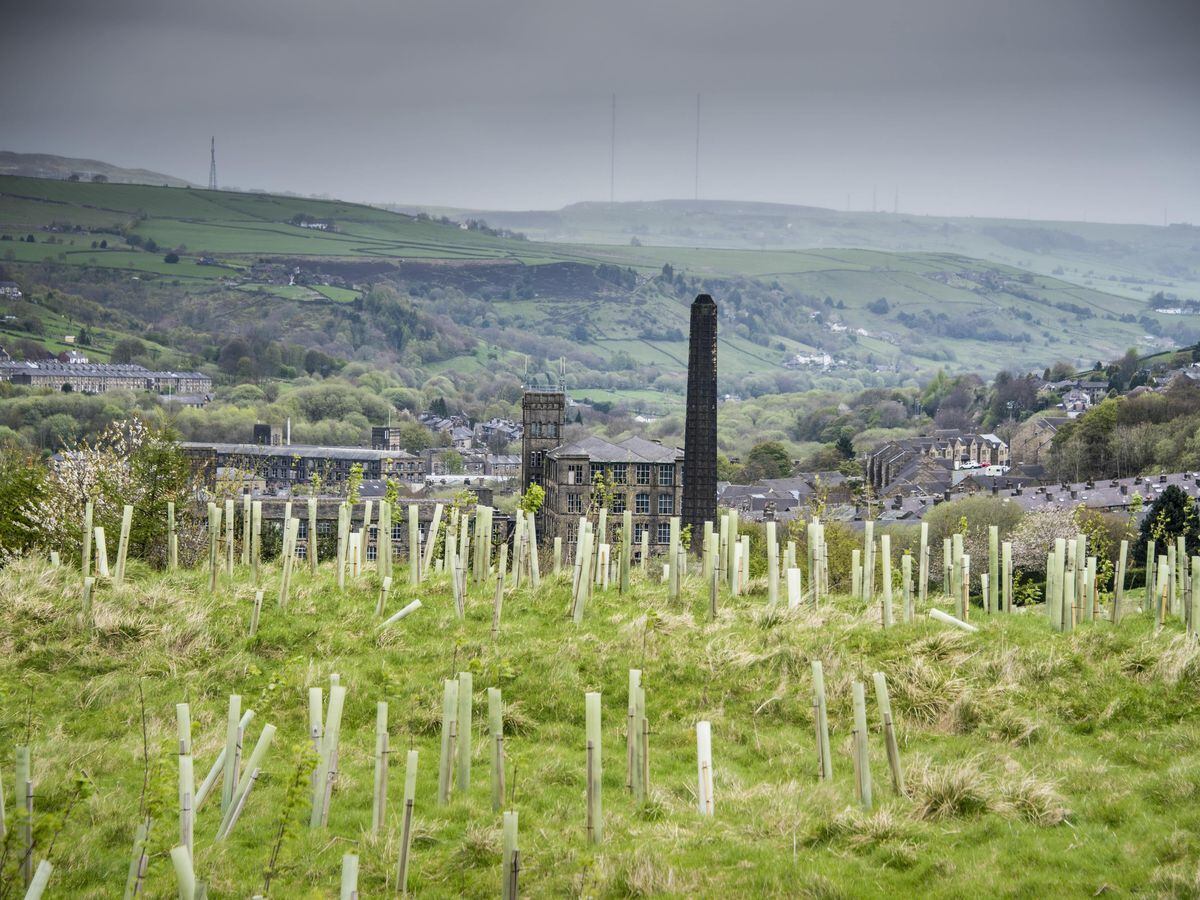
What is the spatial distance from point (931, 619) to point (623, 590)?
4.74m

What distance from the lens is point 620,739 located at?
16.3 m

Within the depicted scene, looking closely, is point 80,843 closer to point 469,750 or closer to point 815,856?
point 469,750

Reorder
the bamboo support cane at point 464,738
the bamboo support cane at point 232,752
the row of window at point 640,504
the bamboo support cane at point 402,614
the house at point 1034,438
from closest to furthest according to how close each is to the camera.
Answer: the bamboo support cane at point 232,752
the bamboo support cane at point 464,738
the bamboo support cane at point 402,614
the row of window at point 640,504
the house at point 1034,438

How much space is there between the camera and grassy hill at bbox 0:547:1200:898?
12484mm

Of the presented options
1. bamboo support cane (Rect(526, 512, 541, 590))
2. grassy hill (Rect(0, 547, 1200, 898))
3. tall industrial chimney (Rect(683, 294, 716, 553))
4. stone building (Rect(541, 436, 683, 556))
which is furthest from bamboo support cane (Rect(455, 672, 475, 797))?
stone building (Rect(541, 436, 683, 556))

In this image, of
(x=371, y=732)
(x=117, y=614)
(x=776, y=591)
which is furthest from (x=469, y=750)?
(x=776, y=591)

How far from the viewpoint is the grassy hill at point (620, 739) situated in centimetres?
1248

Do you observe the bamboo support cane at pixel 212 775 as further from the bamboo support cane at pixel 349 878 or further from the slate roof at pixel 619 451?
the slate roof at pixel 619 451

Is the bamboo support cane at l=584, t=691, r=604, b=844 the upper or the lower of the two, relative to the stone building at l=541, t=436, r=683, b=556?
upper

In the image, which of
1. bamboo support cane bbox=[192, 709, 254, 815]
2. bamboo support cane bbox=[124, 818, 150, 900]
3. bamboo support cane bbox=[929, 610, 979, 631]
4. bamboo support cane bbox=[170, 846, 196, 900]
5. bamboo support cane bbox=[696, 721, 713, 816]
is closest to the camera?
bamboo support cane bbox=[170, 846, 196, 900]

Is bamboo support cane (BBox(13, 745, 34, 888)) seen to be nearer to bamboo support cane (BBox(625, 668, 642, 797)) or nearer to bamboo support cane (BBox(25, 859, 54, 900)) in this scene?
bamboo support cane (BBox(25, 859, 54, 900))

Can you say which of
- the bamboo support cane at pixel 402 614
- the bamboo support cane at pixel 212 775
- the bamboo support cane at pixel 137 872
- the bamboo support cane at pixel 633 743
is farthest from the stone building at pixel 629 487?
the bamboo support cane at pixel 137 872

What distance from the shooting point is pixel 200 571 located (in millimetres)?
23062

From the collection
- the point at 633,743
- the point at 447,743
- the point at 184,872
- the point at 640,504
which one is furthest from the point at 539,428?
the point at 184,872
